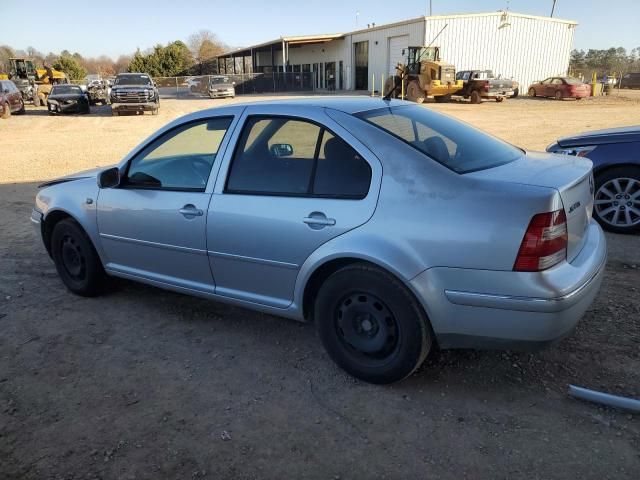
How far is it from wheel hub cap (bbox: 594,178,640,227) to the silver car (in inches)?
105

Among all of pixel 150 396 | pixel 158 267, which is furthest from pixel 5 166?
pixel 150 396

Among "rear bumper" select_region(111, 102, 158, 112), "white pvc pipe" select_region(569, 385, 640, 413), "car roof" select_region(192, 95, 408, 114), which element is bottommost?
"white pvc pipe" select_region(569, 385, 640, 413)

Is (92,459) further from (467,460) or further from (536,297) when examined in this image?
(536,297)

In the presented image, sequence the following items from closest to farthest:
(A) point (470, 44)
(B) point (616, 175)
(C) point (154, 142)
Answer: (C) point (154, 142)
(B) point (616, 175)
(A) point (470, 44)

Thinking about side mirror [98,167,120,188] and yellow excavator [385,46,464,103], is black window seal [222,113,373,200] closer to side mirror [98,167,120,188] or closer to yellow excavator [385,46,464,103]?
side mirror [98,167,120,188]

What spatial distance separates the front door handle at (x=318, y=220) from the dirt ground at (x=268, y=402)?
97cm

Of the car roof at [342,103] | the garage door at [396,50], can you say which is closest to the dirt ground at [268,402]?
the car roof at [342,103]

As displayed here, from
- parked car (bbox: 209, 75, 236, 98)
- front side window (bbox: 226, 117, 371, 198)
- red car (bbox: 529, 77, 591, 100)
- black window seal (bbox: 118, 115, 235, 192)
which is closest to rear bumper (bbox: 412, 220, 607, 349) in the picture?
front side window (bbox: 226, 117, 371, 198)

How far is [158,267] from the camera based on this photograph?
3900mm

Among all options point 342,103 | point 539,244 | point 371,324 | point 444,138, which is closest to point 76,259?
point 342,103

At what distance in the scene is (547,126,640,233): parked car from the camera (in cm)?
551

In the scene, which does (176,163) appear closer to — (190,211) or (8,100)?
(190,211)

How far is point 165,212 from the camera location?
12.1 ft

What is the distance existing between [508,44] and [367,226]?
39.6 metres
